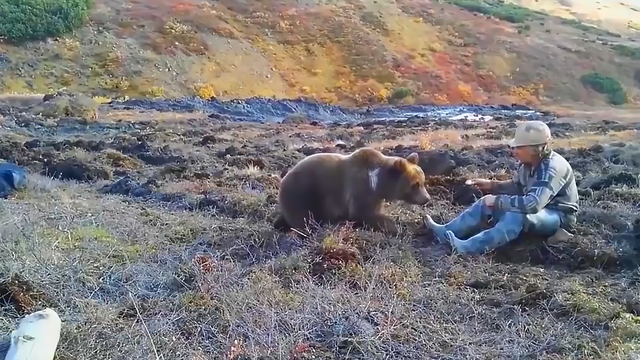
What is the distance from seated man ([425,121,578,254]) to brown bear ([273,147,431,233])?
869 millimetres

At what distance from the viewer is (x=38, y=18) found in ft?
136

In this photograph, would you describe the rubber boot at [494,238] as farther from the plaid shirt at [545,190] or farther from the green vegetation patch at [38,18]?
the green vegetation patch at [38,18]

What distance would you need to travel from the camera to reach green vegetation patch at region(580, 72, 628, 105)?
50.2 m

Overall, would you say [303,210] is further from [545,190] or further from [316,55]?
[316,55]

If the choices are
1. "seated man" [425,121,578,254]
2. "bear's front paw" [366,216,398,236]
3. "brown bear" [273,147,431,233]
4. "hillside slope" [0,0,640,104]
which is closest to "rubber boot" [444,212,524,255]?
"seated man" [425,121,578,254]

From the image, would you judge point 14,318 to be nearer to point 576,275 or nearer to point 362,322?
point 362,322

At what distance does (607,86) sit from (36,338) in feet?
173

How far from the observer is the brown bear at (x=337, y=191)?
283 inches

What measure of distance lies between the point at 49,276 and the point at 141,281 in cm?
66

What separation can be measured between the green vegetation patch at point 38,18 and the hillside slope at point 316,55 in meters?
0.76

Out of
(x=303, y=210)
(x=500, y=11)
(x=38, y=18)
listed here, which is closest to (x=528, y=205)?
(x=303, y=210)

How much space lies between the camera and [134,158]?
1466 centimetres

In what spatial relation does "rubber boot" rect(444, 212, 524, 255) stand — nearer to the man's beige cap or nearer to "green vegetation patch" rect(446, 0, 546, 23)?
the man's beige cap

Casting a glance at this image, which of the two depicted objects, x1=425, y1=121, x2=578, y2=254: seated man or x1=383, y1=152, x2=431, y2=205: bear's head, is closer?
x1=425, y1=121, x2=578, y2=254: seated man
